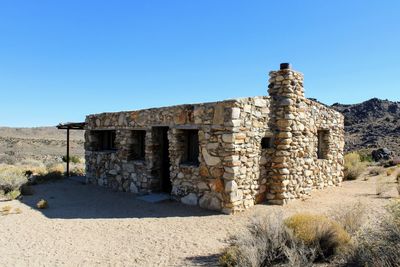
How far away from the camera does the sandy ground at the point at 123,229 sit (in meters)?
6.18

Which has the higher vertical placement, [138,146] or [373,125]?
[373,125]

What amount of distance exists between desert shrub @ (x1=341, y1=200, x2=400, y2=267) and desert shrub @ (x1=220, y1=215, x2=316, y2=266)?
1.93 ft

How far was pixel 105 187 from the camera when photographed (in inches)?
520

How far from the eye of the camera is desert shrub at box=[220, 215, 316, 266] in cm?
501

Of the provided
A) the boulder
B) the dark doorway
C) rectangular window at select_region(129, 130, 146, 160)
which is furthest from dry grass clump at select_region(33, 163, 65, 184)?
the boulder

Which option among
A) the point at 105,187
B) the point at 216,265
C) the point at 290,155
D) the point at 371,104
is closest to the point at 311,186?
the point at 290,155

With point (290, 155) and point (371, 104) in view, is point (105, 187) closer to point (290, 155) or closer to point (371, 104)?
point (290, 155)

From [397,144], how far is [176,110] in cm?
2486

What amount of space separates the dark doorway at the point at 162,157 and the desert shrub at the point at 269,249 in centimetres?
570

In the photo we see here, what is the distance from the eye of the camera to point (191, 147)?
10.3 meters

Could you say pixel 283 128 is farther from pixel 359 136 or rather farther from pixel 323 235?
pixel 359 136

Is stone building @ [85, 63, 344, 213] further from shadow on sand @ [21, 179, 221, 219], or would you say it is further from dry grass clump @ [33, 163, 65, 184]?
dry grass clump @ [33, 163, 65, 184]

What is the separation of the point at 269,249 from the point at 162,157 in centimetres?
637

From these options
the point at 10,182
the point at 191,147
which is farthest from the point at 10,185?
the point at 191,147
